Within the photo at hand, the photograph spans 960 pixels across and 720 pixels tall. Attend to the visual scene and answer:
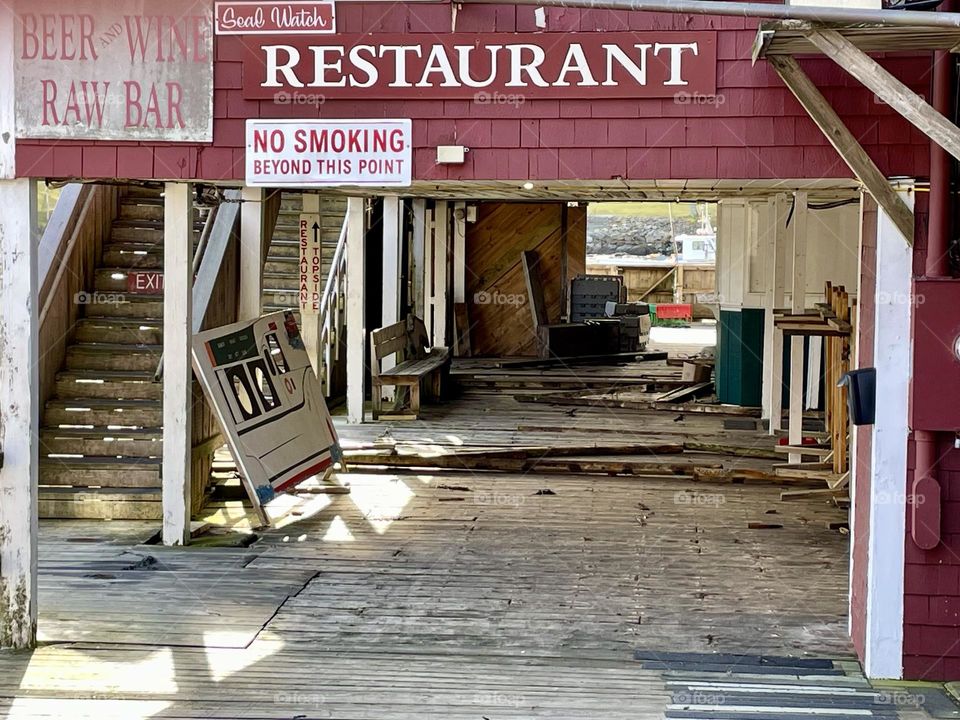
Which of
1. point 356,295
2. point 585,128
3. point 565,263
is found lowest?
point 356,295

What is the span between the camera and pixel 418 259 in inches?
699

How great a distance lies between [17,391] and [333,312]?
8.17 metres

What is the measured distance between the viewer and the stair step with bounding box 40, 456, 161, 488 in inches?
376

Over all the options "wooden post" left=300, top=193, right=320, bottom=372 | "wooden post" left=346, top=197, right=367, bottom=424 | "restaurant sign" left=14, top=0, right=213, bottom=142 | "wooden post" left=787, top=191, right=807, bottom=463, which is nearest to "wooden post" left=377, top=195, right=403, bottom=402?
"wooden post" left=346, top=197, right=367, bottom=424

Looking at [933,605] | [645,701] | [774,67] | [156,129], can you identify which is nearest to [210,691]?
[645,701]

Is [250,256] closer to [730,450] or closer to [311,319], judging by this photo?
[311,319]

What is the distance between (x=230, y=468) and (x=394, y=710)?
5.78 meters

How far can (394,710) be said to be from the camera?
5543 millimetres

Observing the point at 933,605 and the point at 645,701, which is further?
the point at 933,605

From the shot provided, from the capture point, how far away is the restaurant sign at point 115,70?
6.71 meters

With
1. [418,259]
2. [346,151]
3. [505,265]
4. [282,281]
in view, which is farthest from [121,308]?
[505,265]

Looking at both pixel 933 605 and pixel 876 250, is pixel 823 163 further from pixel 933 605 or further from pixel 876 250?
pixel 933 605

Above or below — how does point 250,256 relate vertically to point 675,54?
below

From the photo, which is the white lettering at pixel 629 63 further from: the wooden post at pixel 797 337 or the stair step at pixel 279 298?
the stair step at pixel 279 298
